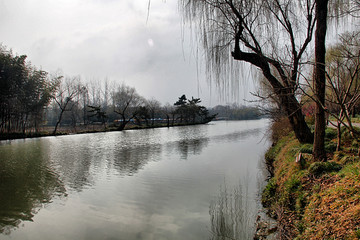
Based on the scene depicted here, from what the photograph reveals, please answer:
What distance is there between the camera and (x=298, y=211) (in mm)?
3061

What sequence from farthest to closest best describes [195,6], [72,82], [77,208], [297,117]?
1. [72,82]
2. [297,117]
3. [77,208]
4. [195,6]

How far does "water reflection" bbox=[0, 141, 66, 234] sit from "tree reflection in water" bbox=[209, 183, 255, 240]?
350cm

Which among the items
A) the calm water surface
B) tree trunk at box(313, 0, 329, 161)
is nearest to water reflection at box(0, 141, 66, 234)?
the calm water surface

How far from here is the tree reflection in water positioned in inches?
135

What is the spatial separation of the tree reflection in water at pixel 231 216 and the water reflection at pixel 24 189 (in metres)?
3.50

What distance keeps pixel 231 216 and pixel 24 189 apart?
5.49m

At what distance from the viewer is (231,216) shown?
403 cm

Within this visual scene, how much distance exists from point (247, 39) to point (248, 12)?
68cm

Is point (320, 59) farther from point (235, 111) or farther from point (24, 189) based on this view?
point (24, 189)

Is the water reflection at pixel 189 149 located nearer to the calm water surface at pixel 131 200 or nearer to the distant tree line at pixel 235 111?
the calm water surface at pixel 131 200

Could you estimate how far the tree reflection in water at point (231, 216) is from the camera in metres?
3.44

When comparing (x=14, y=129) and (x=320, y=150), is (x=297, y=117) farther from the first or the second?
(x=14, y=129)

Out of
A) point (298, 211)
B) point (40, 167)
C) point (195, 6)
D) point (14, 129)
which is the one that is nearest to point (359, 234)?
point (298, 211)

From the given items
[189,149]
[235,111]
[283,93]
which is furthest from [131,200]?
[189,149]
